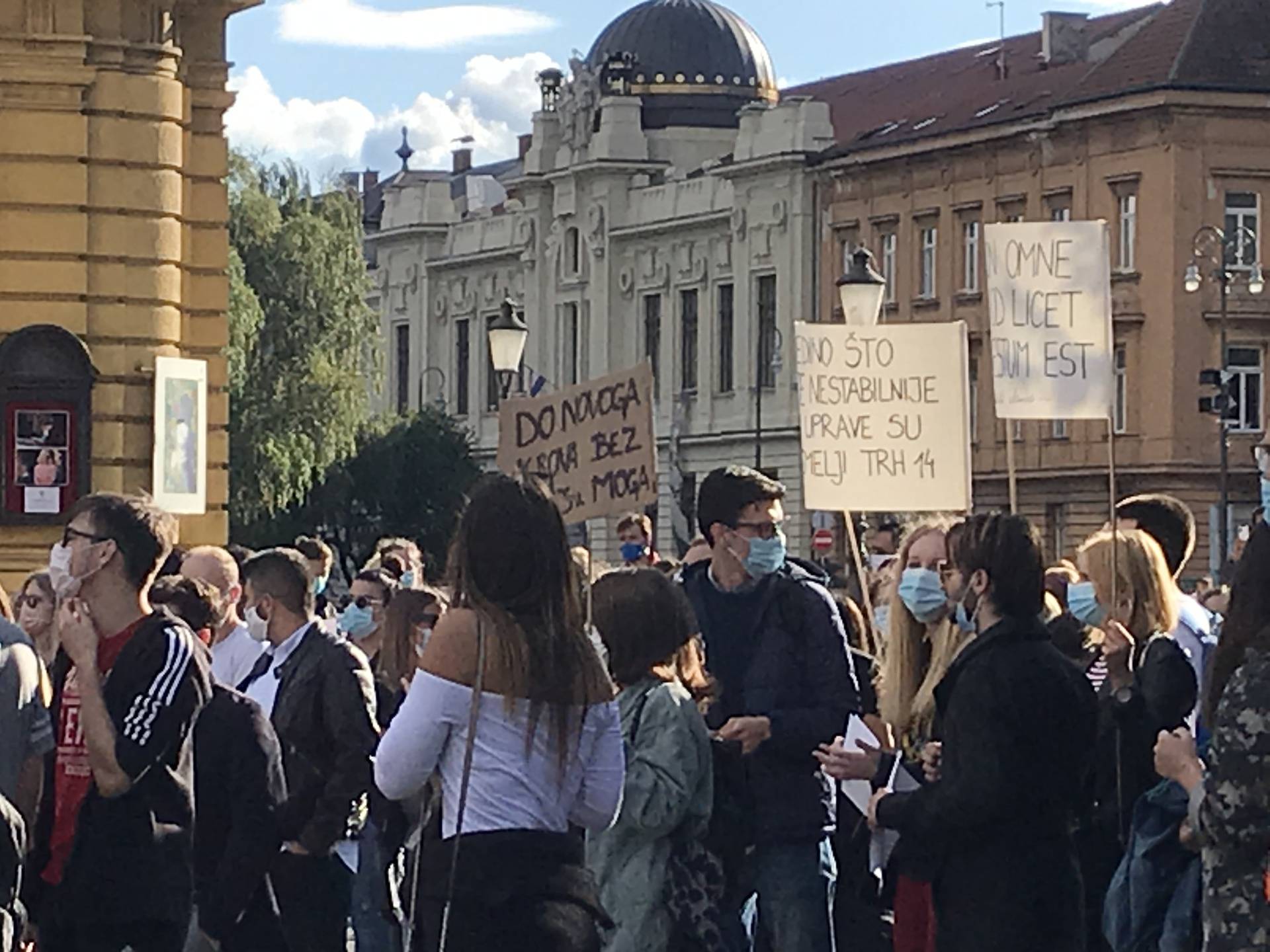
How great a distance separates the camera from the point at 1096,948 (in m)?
11.5

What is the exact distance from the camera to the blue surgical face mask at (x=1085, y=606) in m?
11.0

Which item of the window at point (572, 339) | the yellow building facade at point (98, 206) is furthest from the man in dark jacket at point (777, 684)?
the window at point (572, 339)

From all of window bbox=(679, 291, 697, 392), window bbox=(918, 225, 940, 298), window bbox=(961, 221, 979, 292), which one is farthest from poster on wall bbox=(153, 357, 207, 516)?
window bbox=(679, 291, 697, 392)

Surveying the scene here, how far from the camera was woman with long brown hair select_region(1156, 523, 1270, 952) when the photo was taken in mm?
7129

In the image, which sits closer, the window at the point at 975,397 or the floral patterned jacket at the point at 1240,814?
the floral patterned jacket at the point at 1240,814

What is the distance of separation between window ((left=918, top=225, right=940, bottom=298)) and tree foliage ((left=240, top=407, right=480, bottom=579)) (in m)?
10.4

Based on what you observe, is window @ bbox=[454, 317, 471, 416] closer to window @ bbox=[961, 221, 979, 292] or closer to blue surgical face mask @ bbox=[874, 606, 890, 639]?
window @ bbox=[961, 221, 979, 292]

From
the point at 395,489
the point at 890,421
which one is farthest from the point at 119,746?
the point at 395,489

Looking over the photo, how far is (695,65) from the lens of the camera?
84.6m

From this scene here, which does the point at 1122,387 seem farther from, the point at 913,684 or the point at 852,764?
the point at 852,764

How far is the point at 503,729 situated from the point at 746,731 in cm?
292

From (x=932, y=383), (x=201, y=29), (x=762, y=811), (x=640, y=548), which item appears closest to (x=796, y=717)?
(x=762, y=811)

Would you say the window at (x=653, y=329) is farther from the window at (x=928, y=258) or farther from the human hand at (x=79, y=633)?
the human hand at (x=79, y=633)

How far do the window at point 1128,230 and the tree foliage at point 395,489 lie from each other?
15579 millimetres
